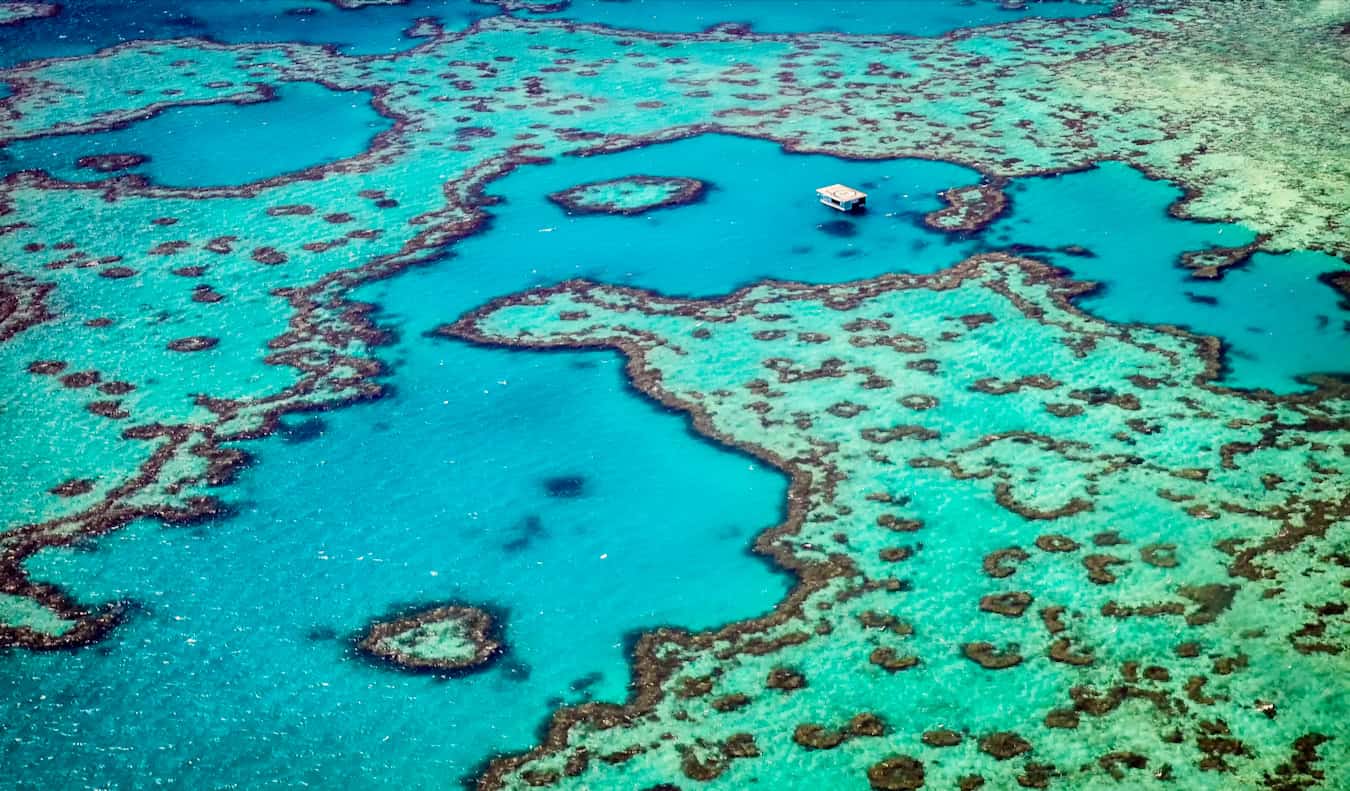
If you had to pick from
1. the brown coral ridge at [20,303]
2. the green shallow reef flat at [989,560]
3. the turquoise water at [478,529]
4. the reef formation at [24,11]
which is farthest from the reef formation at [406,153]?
the reef formation at [24,11]

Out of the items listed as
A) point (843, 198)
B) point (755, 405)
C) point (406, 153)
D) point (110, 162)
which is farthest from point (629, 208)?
point (110, 162)

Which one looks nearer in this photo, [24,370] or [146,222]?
[24,370]

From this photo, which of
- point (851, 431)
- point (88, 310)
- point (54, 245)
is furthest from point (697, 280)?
point (54, 245)

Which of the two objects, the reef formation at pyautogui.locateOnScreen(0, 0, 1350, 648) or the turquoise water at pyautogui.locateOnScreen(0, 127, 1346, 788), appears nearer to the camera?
the turquoise water at pyautogui.locateOnScreen(0, 127, 1346, 788)

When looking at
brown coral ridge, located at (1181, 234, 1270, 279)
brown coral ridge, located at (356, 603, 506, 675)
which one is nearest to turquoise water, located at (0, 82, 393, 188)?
brown coral ridge, located at (356, 603, 506, 675)

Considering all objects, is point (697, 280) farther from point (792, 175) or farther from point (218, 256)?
point (218, 256)

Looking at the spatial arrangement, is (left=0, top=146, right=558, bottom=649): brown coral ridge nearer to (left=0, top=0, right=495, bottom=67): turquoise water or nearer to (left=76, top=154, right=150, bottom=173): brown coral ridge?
(left=76, top=154, right=150, bottom=173): brown coral ridge
